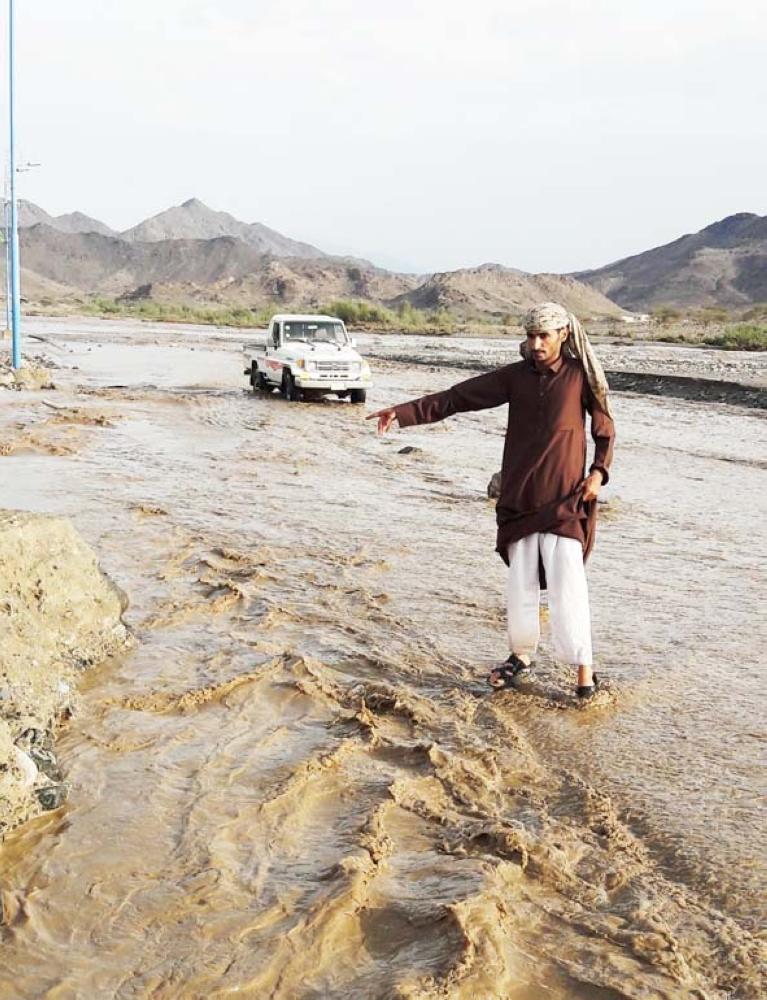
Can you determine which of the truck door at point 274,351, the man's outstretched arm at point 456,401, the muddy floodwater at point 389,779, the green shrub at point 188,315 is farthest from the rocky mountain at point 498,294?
the man's outstretched arm at point 456,401

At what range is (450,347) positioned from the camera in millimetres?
43219

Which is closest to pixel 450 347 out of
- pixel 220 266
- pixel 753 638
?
pixel 753 638

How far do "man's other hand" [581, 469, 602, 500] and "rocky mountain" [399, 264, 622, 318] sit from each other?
92.7 meters

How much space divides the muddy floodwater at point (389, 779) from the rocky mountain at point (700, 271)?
124174mm

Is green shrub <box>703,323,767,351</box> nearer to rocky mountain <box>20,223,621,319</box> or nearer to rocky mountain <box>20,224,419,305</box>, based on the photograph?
rocky mountain <box>20,223,621,319</box>

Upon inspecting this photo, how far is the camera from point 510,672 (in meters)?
5.62

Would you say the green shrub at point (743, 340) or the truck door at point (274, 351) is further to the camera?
the green shrub at point (743, 340)

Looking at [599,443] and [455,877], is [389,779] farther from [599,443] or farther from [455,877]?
[599,443]

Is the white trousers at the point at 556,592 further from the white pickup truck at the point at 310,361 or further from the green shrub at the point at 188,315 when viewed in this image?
the green shrub at the point at 188,315

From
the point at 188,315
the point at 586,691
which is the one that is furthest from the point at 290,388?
the point at 188,315

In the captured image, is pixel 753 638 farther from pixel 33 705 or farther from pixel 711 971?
pixel 33 705

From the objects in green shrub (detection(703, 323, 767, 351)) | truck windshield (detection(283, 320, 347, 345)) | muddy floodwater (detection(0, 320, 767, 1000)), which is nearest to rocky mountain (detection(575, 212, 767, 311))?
green shrub (detection(703, 323, 767, 351))

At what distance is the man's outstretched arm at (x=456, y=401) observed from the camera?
547 cm

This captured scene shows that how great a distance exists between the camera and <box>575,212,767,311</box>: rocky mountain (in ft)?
440
